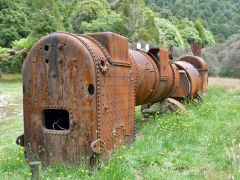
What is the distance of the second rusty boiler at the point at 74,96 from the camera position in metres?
3.85

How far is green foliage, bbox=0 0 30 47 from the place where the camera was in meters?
28.1

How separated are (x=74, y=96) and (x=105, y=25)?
116 ft

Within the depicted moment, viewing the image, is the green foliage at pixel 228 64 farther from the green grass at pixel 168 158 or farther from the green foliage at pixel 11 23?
the green grass at pixel 168 158

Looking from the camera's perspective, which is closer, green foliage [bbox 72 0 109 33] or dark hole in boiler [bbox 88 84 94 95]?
dark hole in boiler [bbox 88 84 94 95]

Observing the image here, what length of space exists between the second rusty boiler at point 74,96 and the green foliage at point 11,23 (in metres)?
26.4

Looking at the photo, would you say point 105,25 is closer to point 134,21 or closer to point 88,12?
point 134,21

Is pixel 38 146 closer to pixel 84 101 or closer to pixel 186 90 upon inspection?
pixel 84 101

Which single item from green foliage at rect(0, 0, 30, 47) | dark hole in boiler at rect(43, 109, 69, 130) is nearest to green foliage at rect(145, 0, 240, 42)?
green foliage at rect(0, 0, 30, 47)

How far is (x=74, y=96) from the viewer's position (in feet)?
12.9

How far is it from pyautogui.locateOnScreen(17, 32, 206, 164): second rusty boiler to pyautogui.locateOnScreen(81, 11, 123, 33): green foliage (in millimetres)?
34239

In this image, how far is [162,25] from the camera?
51062 millimetres

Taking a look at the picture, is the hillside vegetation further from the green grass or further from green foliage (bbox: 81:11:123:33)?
the green grass

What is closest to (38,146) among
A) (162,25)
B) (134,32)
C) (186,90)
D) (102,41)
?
(102,41)

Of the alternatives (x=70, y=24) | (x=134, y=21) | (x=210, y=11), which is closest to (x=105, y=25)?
(x=134, y=21)
